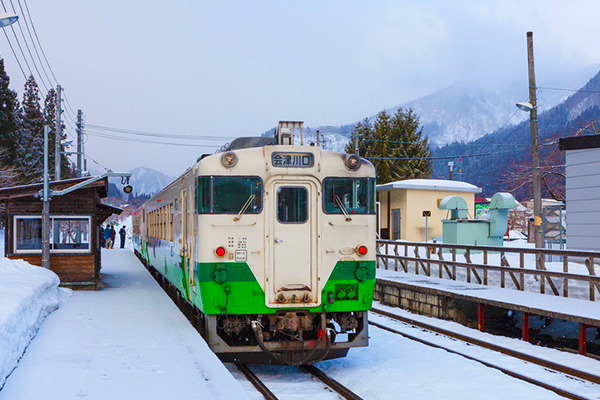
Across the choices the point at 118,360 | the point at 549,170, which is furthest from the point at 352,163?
the point at 549,170

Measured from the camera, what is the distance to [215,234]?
8.05m

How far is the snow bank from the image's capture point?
7062 millimetres

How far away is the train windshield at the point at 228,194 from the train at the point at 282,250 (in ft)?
0.04

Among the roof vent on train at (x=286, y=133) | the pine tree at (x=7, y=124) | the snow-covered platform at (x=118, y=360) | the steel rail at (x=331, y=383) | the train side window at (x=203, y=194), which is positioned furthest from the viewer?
the pine tree at (x=7, y=124)

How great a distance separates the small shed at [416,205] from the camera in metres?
31.9

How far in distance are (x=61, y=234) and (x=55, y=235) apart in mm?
175

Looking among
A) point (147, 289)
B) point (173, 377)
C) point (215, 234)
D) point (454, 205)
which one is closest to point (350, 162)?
point (215, 234)

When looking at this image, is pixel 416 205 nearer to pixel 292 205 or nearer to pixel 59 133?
pixel 59 133

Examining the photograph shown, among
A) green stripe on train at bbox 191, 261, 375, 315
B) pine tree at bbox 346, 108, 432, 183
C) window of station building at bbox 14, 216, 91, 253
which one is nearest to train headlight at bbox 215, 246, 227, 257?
green stripe on train at bbox 191, 261, 375, 315

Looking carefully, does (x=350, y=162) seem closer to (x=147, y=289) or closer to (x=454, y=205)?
(x=147, y=289)

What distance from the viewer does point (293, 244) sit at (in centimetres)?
823

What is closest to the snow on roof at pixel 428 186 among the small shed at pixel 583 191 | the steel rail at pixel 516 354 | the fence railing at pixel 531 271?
the fence railing at pixel 531 271

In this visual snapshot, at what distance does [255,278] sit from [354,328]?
1.51 m

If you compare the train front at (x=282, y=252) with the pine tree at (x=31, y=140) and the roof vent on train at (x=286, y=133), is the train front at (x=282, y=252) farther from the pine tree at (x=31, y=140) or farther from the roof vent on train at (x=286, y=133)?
the pine tree at (x=31, y=140)
